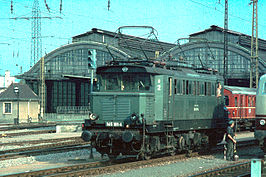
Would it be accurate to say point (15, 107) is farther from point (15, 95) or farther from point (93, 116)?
point (93, 116)

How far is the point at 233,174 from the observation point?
13.5 metres

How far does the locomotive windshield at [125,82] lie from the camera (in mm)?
15477

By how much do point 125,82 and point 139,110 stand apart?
4.46ft

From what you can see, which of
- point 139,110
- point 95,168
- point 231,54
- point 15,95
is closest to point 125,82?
point 139,110

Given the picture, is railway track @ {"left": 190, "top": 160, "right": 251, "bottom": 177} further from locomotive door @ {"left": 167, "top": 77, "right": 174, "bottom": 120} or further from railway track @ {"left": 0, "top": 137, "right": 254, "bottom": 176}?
locomotive door @ {"left": 167, "top": 77, "right": 174, "bottom": 120}

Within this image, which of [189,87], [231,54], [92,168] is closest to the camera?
[92,168]

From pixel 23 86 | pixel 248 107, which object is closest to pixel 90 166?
pixel 248 107

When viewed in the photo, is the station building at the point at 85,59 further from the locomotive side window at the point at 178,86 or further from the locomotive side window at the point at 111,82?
the locomotive side window at the point at 111,82

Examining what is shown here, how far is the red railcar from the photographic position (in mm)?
33812

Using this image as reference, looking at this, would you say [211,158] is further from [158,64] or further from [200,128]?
[158,64]

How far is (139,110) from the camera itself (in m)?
15.0

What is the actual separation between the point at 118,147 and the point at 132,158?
187cm

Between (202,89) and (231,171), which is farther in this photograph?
(202,89)

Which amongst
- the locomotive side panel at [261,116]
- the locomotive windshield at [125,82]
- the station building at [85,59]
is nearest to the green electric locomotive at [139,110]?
the locomotive windshield at [125,82]
